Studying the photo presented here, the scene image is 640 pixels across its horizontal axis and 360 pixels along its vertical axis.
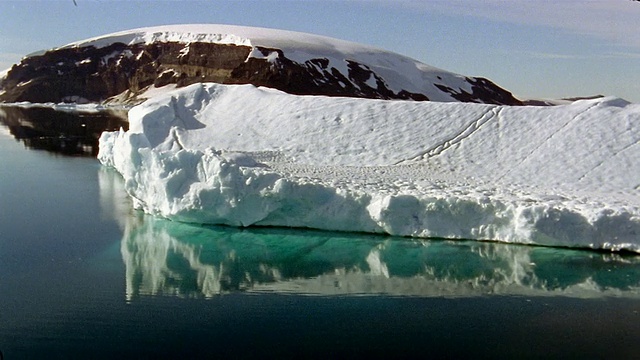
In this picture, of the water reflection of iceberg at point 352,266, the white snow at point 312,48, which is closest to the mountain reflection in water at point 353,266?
the water reflection of iceberg at point 352,266

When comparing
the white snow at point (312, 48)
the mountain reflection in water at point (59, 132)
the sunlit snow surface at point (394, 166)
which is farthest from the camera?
the white snow at point (312, 48)

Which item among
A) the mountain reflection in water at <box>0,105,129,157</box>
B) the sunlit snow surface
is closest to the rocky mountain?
the mountain reflection in water at <box>0,105,129,157</box>

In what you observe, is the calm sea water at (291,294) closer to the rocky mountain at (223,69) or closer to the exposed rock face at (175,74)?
the exposed rock face at (175,74)

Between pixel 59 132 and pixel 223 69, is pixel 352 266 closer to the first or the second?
pixel 59 132

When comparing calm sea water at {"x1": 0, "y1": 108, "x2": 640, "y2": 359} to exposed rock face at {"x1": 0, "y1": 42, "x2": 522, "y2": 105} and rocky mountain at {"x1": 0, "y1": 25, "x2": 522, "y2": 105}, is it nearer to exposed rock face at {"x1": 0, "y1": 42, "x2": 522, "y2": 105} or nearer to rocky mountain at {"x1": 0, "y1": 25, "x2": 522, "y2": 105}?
exposed rock face at {"x1": 0, "y1": 42, "x2": 522, "y2": 105}

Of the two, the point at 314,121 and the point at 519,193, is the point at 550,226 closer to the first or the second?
the point at 519,193
